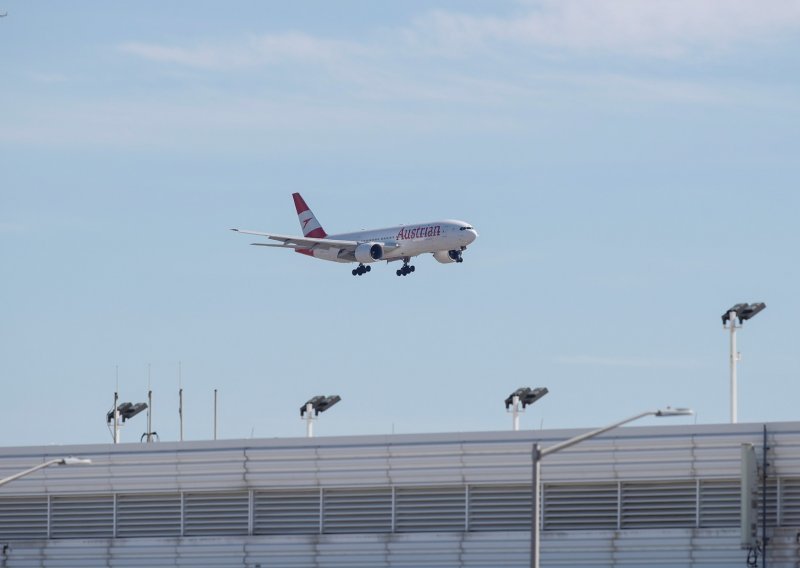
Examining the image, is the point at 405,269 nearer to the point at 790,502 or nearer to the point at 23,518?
the point at 23,518

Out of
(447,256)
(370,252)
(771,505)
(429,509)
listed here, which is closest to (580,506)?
(429,509)

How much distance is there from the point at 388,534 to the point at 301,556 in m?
3.44

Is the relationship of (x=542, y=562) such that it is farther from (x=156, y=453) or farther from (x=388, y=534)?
(x=156, y=453)

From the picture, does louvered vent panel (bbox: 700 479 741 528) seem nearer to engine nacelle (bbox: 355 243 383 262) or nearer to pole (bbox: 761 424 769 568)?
pole (bbox: 761 424 769 568)

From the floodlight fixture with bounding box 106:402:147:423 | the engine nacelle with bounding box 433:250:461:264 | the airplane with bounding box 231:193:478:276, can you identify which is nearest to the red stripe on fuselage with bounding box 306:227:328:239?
the airplane with bounding box 231:193:478:276

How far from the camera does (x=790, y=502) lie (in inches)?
2128

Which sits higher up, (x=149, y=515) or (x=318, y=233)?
(x=318, y=233)

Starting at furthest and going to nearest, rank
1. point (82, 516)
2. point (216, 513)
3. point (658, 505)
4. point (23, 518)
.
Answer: point (23, 518), point (82, 516), point (216, 513), point (658, 505)

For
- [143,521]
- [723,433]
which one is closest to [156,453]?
[143,521]

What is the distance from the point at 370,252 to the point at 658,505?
210ft

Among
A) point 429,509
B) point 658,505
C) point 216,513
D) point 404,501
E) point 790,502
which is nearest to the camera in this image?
point 790,502

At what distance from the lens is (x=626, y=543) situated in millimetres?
55531

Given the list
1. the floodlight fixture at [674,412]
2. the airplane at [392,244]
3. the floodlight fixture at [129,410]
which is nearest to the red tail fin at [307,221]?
the airplane at [392,244]

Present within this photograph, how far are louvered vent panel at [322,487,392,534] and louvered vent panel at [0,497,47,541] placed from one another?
38.0ft
